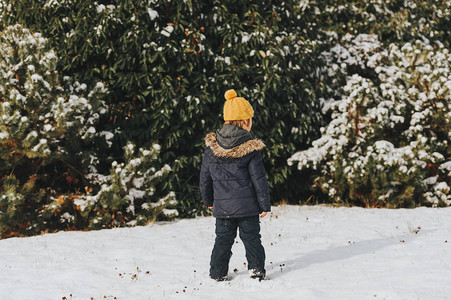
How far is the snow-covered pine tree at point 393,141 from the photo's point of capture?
8492 millimetres

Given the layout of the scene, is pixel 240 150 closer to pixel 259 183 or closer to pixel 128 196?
pixel 259 183

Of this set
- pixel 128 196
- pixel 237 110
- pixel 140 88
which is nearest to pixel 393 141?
pixel 140 88

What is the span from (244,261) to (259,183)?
4.73 ft

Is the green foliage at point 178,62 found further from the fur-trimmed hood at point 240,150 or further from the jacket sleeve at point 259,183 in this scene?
the jacket sleeve at point 259,183

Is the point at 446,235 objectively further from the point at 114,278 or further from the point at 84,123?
the point at 84,123

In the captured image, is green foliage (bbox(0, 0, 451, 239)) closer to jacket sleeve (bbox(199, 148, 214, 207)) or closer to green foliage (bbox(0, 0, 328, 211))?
green foliage (bbox(0, 0, 328, 211))

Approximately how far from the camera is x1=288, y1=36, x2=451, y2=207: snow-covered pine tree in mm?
8492

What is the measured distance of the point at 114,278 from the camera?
16.1ft

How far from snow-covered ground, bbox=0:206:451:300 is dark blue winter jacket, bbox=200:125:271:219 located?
765 millimetres

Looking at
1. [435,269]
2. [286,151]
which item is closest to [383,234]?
[435,269]

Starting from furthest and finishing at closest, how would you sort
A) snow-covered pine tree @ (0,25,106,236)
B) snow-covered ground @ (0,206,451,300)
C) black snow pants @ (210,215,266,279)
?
snow-covered pine tree @ (0,25,106,236) → black snow pants @ (210,215,266,279) → snow-covered ground @ (0,206,451,300)

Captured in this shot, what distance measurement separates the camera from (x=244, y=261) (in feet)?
17.8

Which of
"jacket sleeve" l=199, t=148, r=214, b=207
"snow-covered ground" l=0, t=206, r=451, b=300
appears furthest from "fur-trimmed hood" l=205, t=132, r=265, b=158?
"snow-covered ground" l=0, t=206, r=451, b=300

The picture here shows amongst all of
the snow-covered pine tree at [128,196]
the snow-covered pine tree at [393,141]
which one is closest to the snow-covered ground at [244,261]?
the snow-covered pine tree at [128,196]
